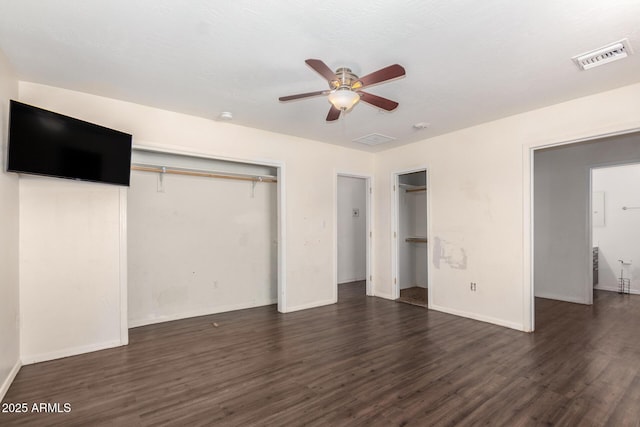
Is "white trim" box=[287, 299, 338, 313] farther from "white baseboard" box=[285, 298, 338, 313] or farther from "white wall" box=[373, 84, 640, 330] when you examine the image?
"white wall" box=[373, 84, 640, 330]

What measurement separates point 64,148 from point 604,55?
14.8 ft

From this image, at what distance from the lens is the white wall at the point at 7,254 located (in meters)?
2.45

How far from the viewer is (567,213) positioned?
5.36 m

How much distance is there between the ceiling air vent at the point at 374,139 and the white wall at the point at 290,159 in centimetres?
48

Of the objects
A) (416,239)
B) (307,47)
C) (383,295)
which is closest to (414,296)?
(383,295)

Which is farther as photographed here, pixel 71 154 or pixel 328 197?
pixel 328 197

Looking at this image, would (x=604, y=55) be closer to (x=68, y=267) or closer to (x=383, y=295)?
(x=383, y=295)

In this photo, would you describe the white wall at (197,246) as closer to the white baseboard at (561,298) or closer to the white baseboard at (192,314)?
the white baseboard at (192,314)

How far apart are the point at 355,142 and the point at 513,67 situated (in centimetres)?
267

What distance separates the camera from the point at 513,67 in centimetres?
271

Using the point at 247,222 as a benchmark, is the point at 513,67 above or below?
above

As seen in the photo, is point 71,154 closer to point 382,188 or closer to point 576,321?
point 382,188

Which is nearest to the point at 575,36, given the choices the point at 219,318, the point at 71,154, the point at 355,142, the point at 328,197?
the point at 355,142

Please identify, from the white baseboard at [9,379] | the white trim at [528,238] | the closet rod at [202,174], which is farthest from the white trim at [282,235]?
the white trim at [528,238]
